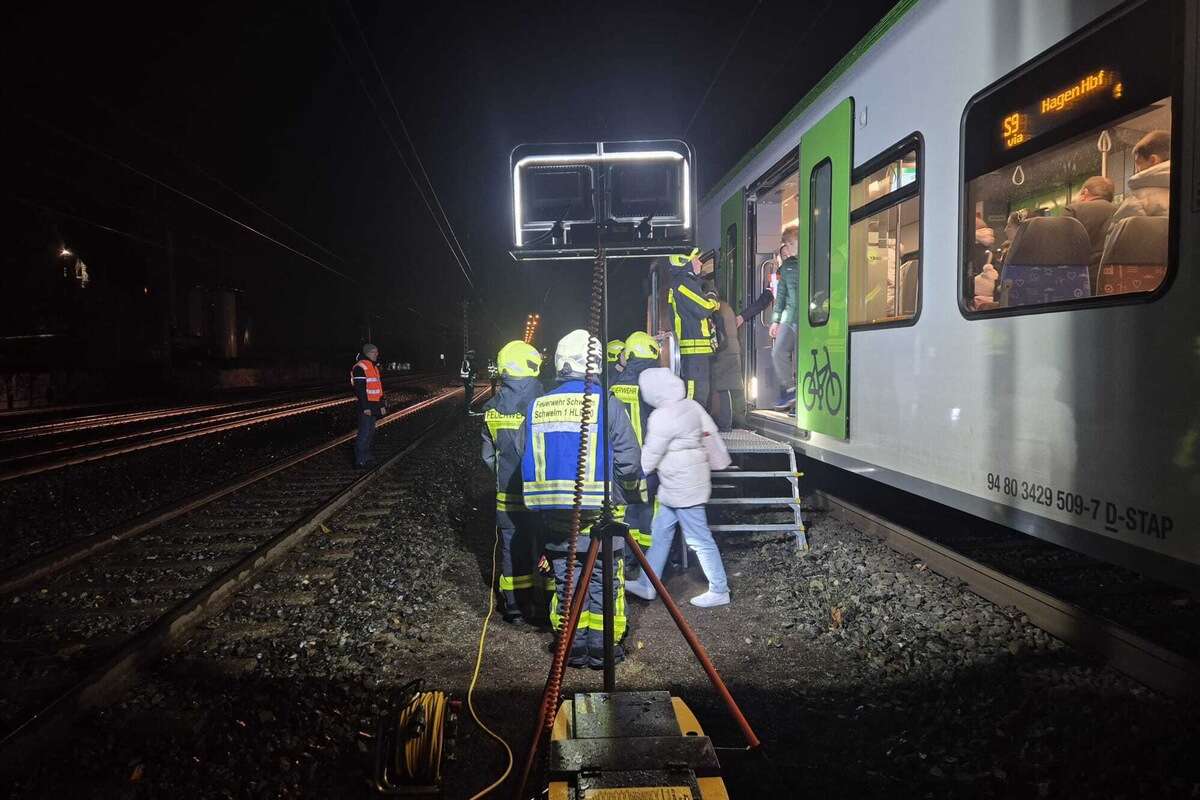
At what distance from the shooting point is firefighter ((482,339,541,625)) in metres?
5.37

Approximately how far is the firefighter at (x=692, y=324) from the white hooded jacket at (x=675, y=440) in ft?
7.39

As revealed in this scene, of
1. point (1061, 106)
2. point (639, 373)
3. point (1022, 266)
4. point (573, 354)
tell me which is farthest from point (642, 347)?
point (1061, 106)

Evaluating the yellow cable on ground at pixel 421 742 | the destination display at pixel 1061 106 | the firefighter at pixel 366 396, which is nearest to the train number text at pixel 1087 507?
the destination display at pixel 1061 106

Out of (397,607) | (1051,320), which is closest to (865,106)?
(1051,320)

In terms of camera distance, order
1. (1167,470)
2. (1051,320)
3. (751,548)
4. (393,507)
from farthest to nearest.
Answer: (393,507), (751,548), (1051,320), (1167,470)

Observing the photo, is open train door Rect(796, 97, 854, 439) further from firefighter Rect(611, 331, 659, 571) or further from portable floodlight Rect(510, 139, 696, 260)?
portable floodlight Rect(510, 139, 696, 260)

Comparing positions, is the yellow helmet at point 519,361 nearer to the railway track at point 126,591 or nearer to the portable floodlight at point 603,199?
the portable floodlight at point 603,199

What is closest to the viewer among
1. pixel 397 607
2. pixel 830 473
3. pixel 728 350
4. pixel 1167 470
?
pixel 1167 470

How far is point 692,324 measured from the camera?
27.0ft

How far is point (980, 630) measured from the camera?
4848mm

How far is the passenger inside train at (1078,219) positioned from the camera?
12.3ft

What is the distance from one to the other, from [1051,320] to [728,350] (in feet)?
15.4

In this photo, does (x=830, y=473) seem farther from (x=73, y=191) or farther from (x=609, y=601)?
(x=73, y=191)

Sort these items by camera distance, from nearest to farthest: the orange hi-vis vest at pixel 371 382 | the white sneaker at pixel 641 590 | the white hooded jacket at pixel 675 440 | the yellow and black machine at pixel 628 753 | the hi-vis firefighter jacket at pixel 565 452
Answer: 1. the yellow and black machine at pixel 628 753
2. the hi-vis firefighter jacket at pixel 565 452
3. the white hooded jacket at pixel 675 440
4. the white sneaker at pixel 641 590
5. the orange hi-vis vest at pixel 371 382
